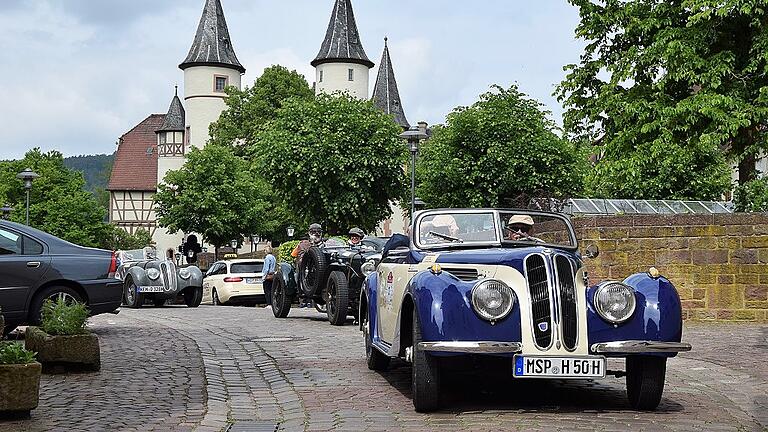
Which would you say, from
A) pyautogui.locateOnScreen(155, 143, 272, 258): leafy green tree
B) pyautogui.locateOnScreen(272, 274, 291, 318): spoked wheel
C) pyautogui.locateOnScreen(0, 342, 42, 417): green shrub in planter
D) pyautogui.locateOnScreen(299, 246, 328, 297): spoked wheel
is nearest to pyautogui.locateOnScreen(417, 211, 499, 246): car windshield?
pyautogui.locateOnScreen(0, 342, 42, 417): green shrub in planter

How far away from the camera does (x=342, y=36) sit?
303 feet

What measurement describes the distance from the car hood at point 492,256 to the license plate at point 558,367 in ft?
2.30

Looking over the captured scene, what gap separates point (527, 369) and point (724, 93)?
18472mm

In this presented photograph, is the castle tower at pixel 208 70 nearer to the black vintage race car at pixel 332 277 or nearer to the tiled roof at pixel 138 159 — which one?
the tiled roof at pixel 138 159

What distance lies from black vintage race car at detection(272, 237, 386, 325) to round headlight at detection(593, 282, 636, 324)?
789 cm

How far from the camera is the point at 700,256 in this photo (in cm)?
1680

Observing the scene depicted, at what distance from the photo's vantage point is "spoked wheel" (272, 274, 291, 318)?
19.3m

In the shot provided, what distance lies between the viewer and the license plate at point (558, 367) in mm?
7516

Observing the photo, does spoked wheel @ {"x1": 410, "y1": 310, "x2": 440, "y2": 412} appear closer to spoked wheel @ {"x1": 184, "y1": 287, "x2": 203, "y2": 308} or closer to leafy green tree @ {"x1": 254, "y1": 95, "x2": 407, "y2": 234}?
spoked wheel @ {"x1": 184, "y1": 287, "x2": 203, "y2": 308}

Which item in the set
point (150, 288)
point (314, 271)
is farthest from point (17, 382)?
point (150, 288)

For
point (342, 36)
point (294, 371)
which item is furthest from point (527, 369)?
point (342, 36)

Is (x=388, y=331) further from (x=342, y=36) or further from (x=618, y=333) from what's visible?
(x=342, y=36)

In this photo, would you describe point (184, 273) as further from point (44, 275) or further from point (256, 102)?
point (256, 102)

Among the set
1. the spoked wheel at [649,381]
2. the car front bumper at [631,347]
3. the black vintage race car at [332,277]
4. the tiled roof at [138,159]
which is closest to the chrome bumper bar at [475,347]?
the car front bumper at [631,347]
